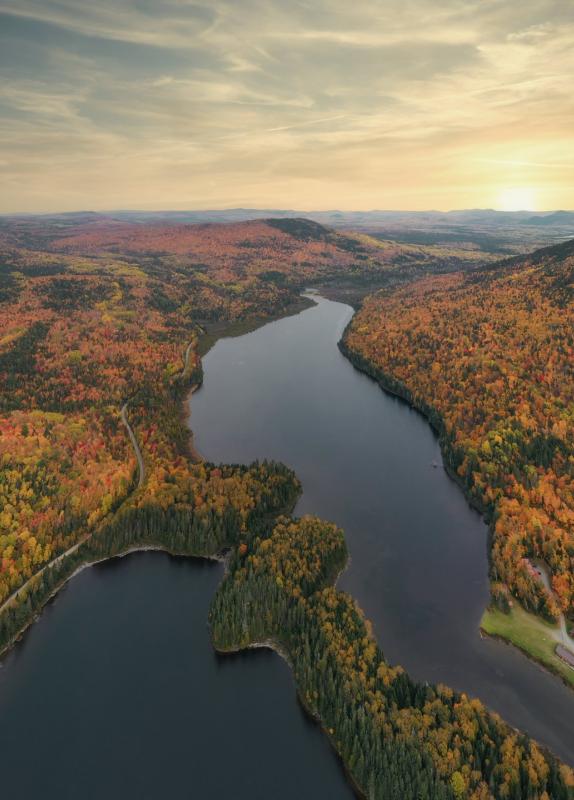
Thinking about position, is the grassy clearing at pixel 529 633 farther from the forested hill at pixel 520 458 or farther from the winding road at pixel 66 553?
the winding road at pixel 66 553

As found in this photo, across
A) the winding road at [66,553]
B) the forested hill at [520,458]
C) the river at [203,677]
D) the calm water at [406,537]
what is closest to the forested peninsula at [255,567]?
the winding road at [66,553]

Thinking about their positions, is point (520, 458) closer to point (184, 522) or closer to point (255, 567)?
point (255, 567)

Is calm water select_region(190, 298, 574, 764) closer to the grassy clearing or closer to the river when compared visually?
the river

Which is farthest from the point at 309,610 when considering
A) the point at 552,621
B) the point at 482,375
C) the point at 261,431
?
the point at 482,375

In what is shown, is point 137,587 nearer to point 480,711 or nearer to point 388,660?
point 388,660

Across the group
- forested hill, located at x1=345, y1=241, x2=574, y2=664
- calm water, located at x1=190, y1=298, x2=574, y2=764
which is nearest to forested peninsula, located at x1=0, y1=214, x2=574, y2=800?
calm water, located at x1=190, y1=298, x2=574, y2=764

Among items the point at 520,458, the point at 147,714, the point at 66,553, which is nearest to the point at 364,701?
the point at 147,714
